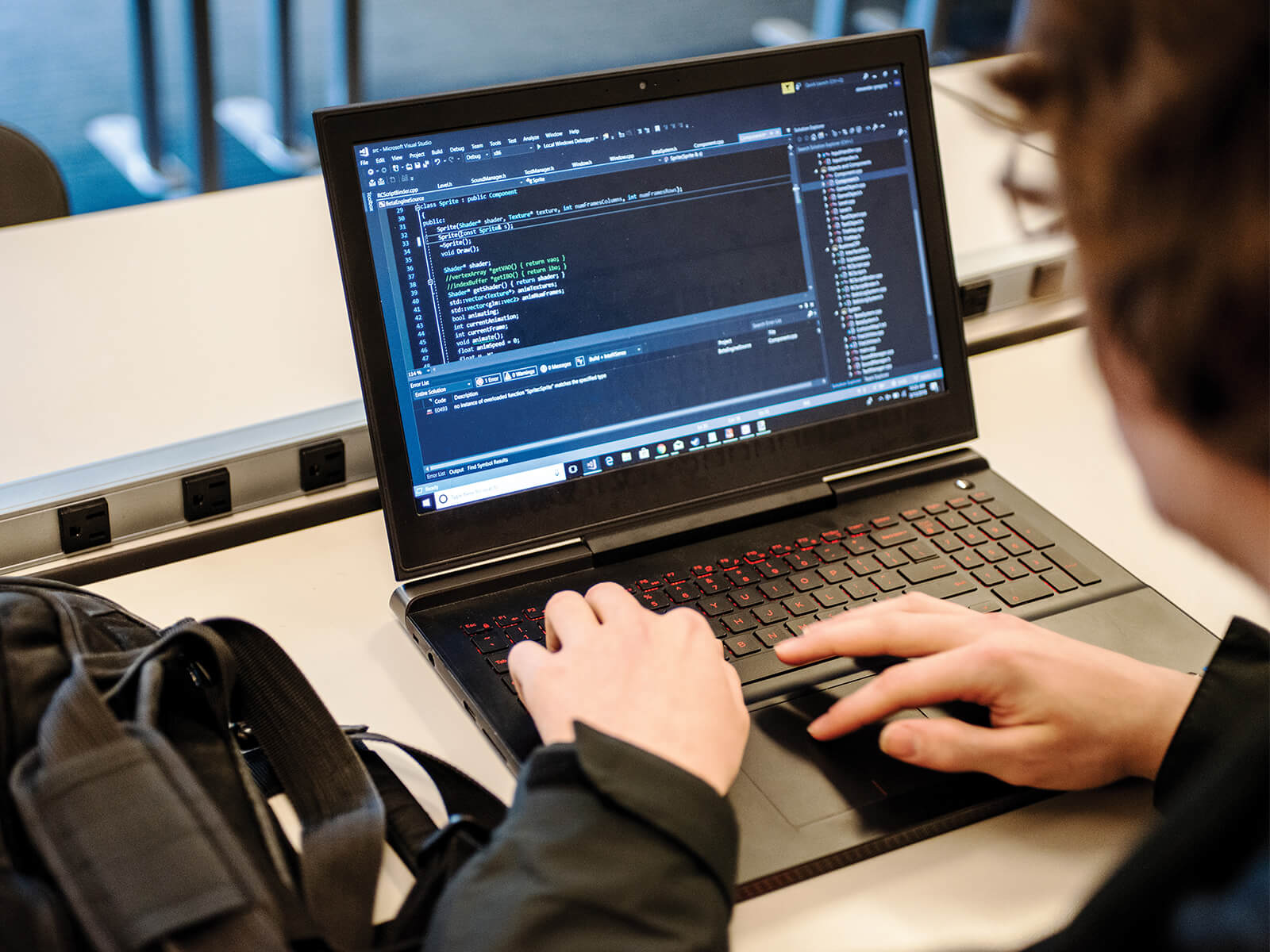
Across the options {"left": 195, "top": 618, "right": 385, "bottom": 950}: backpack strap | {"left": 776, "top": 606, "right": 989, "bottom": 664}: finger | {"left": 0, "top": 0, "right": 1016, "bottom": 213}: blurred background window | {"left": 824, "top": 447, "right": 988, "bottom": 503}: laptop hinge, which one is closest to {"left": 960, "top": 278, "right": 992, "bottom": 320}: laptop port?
{"left": 824, "top": 447, "right": 988, "bottom": 503}: laptop hinge

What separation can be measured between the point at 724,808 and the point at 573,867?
0.32 feet

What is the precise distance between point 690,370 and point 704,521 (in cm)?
13

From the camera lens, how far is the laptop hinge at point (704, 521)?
3.11 ft

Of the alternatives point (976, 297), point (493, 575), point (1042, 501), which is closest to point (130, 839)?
point (493, 575)

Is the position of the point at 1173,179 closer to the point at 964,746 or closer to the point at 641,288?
the point at 964,746

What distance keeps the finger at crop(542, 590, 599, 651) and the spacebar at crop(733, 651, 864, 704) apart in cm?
12

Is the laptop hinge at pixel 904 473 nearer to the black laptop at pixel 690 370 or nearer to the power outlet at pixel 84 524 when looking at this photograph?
the black laptop at pixel 690 370

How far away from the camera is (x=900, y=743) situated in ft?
2.40

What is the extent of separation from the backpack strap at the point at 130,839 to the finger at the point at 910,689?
37 cm

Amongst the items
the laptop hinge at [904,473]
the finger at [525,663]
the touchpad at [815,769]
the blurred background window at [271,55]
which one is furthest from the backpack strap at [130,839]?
the blurred background window at [271,55]

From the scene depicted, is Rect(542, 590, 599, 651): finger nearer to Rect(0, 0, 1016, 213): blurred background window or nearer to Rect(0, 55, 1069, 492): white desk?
Rect(0, 55, 1069, 492): white desk

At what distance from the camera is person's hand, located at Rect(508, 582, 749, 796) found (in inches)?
27.2

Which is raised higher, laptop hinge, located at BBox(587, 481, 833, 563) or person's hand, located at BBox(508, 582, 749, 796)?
laptop hinge, located at BBox(587, 481, 833, 563)

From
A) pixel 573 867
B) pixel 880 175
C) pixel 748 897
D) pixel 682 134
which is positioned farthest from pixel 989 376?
pixel 573 867
